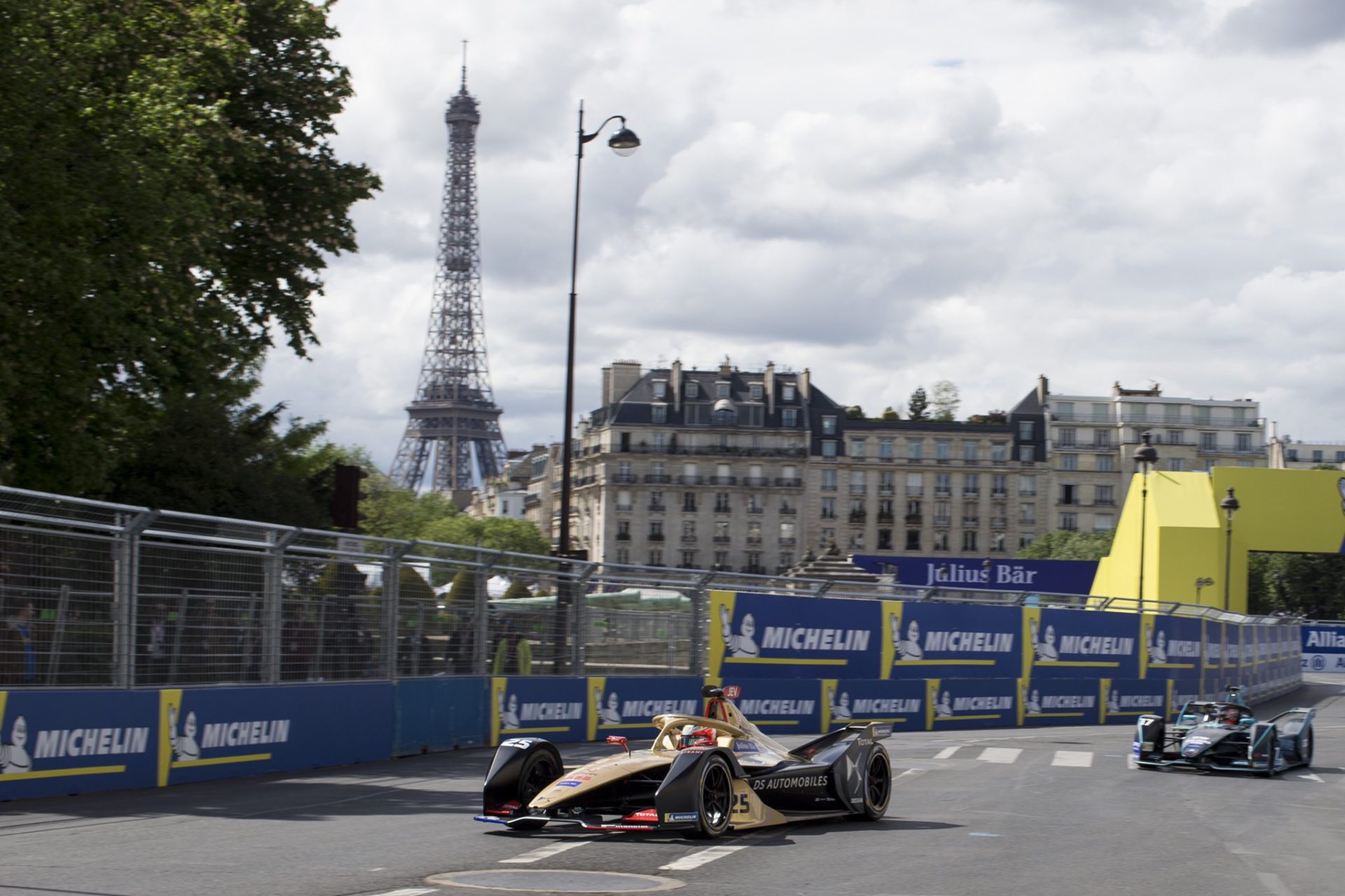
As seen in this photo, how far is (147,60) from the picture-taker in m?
23.1

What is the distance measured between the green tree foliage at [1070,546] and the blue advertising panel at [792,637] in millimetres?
80063

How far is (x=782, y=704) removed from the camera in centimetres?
2370

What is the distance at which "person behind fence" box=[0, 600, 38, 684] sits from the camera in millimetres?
11750

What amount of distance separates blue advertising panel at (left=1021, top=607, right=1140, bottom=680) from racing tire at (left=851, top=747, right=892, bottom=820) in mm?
17706

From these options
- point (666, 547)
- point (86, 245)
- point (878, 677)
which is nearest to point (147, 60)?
point (86, 245)

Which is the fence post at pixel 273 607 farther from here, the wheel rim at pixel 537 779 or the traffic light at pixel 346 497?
the traffic light at pixel 346 497

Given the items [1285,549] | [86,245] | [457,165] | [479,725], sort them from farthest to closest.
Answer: [457,165], [1285,549], [86,245], [479,725]

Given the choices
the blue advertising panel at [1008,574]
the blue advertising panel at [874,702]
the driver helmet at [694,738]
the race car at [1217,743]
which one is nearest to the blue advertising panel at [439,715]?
the driver helmet at [694,738]

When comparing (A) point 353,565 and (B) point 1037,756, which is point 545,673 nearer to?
(A) point 353,565

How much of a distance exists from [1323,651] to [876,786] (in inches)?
2368

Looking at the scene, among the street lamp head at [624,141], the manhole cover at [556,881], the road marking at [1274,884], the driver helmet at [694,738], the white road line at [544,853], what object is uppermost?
the street lamp head at [624,141]

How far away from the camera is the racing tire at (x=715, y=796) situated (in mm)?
10180

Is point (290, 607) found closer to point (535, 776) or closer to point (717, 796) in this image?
point (535, 776)

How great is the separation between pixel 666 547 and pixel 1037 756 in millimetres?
96341
